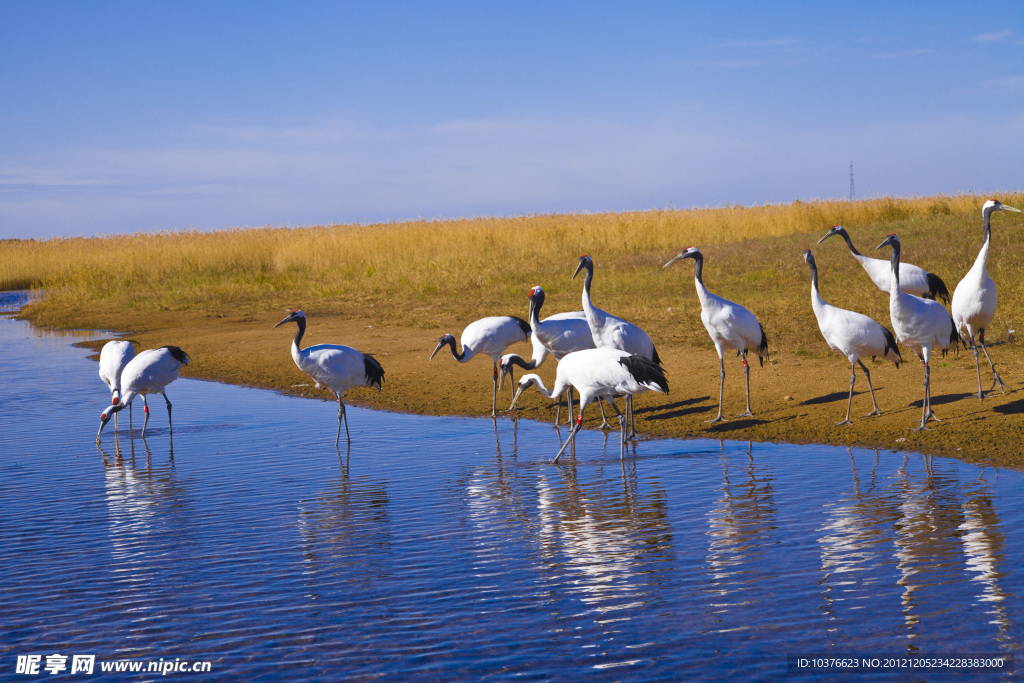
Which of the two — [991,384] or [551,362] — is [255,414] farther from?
[991,384]

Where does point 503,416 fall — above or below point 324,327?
below

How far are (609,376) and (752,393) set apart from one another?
275 centimetres

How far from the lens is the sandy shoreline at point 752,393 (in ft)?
26.7

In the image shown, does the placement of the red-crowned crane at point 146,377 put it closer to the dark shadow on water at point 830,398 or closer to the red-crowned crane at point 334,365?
the red-crowned crane at point 334,365

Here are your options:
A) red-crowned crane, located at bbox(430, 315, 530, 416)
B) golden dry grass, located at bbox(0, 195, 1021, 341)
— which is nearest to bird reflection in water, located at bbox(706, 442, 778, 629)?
red-crowned crane, located at bbox(430, 315, 530, 416)

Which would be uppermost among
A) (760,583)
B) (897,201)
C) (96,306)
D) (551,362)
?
(897,201)

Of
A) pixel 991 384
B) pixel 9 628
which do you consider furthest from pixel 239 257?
pixel 9 628

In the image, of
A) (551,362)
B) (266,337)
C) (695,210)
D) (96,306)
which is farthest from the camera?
(695,210)

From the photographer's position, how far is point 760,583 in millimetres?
4785

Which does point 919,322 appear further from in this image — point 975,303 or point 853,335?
point 975,303

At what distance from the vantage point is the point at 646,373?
7.64 m

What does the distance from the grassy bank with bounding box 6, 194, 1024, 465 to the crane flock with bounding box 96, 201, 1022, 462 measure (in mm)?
414

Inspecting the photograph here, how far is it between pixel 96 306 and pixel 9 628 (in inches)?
822

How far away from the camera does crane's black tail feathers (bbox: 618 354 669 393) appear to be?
299 inches
